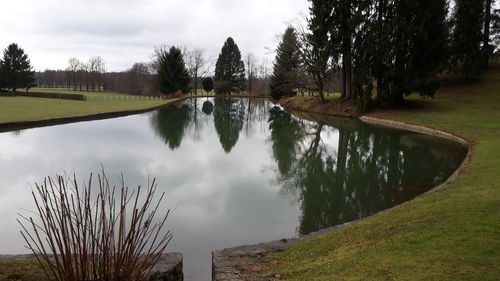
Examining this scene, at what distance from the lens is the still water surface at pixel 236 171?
28.7 ft

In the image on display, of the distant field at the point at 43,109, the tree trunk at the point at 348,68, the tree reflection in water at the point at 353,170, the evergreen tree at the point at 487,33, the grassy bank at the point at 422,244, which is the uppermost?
the evergreen tree at the point at 487,33

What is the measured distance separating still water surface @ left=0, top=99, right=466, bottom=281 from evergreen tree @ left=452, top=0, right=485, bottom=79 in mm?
15708

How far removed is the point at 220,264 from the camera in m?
6.07

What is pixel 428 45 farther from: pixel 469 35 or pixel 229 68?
pixel 229 68

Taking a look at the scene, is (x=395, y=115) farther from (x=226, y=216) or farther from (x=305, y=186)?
(x=226, y=216)

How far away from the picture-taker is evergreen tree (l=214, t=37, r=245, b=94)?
287 feet

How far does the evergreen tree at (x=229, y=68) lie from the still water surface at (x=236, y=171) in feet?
203

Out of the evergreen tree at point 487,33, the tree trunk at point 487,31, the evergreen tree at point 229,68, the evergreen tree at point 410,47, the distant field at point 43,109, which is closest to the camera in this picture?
the distant field at point 43,109

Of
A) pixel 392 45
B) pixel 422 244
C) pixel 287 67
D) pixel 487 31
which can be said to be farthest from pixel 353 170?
pixel 287 67

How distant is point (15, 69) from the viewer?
60625mm

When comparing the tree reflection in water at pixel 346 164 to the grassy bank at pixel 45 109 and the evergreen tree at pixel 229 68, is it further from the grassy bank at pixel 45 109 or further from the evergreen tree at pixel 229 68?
the evergreen tree at pixel 229 68

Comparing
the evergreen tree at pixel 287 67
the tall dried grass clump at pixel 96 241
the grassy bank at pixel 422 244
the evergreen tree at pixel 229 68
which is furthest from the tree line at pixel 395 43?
the evergreen tree at pixel 229 68

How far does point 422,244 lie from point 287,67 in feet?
153

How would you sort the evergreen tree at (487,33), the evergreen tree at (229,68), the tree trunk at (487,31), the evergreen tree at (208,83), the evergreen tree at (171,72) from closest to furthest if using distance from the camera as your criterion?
the evergreen tree at (487,33)
the tree trunk at (487,31)
the evergreen tree at (171,72)
the evergreen tree at (229,68)
the evergreen tree at (208,83)
